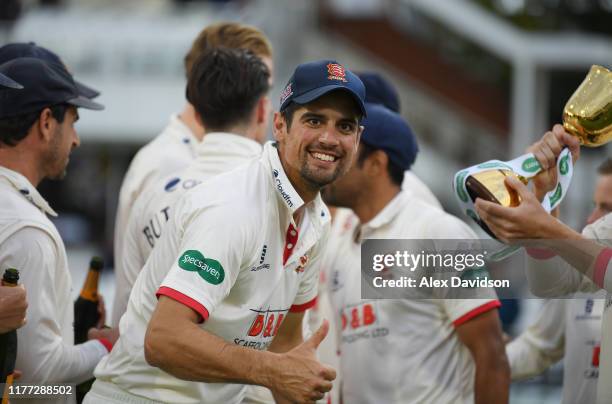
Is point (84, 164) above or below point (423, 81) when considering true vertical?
below

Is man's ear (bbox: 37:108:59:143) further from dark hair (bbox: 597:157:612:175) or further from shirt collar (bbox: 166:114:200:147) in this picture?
dark hair (bbox: 597:157:612:175)

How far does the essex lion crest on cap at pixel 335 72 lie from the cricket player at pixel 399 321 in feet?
3.68

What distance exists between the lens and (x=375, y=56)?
73.4 feet

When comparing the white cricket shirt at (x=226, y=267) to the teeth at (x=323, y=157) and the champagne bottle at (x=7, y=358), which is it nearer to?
the teeth at (x=323, y=157)

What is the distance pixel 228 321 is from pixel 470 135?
18.2 m

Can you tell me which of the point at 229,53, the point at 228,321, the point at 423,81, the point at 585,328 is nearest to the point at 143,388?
the point at 228,321

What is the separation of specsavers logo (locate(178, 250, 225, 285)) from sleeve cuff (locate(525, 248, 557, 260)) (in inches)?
52.2

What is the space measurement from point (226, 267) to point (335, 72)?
816mm

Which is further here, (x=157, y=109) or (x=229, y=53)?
(x=157, y=109)

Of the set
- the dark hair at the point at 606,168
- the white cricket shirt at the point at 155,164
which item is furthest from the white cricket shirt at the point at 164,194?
the dark hair at the point at 606,168

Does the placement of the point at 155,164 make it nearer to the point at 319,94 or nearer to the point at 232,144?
the point at 232,144

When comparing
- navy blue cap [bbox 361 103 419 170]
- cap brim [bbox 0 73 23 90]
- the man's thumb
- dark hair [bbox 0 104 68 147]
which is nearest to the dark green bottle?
dark hair [bbox 0 104 68 147]

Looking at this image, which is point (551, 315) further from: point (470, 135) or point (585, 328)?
point (470, 135)

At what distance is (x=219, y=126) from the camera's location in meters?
5.03
